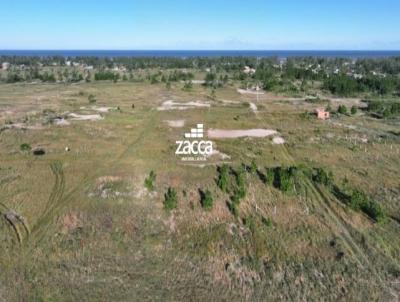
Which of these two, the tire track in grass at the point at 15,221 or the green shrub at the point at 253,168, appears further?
the green shrub at the point at 253,168

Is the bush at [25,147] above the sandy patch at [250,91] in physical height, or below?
below

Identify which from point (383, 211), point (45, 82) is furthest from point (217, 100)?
point (45, 82)

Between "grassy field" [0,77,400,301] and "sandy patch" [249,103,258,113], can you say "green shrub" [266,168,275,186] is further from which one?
"sandy patch" [249,103,258,113]

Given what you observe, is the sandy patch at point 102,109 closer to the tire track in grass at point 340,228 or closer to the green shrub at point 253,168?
the green shrub at point 253,168

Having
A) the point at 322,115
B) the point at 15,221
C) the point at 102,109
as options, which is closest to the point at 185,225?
the point at 15,221

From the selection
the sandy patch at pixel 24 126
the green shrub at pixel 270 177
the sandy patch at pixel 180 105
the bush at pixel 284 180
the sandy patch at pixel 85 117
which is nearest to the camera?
the bush at pixel 284 180

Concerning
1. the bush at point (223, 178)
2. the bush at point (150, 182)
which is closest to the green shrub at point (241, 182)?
the bush at point (223, 178)

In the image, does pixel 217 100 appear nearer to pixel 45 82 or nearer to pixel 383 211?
pixel 383 211
